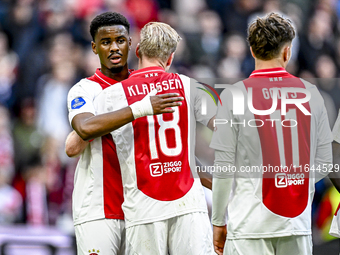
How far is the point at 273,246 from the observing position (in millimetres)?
2986

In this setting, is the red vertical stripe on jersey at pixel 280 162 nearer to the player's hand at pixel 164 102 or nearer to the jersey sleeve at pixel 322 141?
the jersey sleeve at pixel 322 141

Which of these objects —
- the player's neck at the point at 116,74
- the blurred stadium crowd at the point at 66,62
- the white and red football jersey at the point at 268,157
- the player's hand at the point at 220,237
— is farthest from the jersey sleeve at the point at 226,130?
the blurred stadium crowd at the point at 66,62

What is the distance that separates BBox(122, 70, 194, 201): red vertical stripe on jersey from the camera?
3.21 metres

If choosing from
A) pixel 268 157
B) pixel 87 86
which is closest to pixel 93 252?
pixel 87 86

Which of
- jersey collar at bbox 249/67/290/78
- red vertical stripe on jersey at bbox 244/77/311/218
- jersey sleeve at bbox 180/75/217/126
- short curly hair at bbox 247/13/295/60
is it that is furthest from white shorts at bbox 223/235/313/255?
short curly hair at bbox 247/13/295/60

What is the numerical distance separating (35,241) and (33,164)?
1.36 m

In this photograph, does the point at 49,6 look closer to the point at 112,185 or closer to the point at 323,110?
the point at 112,185

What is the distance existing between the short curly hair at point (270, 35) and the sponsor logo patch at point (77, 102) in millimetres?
1191

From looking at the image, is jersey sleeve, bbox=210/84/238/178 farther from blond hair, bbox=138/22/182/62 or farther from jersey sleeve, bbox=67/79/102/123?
jersey sleeve, bbox=67/79/102/123

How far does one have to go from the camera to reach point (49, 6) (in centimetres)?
823

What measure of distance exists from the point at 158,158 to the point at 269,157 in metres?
0.72

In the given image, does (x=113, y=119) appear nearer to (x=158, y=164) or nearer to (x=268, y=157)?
(x=158, y=164)

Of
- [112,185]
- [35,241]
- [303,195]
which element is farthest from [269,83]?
[35,241]

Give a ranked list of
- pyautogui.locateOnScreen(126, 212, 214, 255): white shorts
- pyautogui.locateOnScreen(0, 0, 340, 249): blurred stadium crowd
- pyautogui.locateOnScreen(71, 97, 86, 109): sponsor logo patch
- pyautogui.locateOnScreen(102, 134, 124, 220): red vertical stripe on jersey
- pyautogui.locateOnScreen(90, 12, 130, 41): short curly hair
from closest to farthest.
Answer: pyautogui.locateOnScreen(126, 212, 214, 255): white shorts < pyautogui.locateOnScreen(71, 97, 86, 109): sponsor logo patch < pyautogui.locateOnScreen(102, 134, 124, 220): red vertical stripe on jersey < pyautogui.locateOnScreen(90, 12, 130, 41): short curly hair < pyautogui.locateOnScreen(0, 0, 340, 249): blurred stadium crowd
